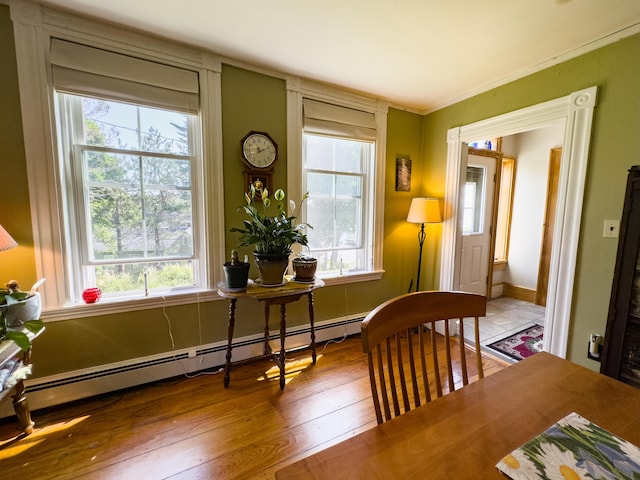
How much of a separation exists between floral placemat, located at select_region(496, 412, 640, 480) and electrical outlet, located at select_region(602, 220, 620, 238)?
1.59 metres

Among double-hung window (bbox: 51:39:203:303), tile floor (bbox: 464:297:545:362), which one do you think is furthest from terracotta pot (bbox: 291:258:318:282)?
tile floor (bbox: 464:297:545:362)

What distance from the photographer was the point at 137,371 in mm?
1973

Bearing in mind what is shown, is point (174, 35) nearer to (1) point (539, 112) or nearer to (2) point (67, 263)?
(2) point (67, 263)

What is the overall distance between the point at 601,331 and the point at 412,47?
7.31 feet

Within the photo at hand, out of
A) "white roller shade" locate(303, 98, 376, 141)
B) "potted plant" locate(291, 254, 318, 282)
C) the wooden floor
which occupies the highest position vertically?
Answer: "white roller shade" locate(303, 98, 376, 141)

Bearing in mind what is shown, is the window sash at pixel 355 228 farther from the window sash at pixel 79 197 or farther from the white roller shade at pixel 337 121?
the window sash at pixel 79 197

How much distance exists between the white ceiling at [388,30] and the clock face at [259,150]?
553 millimetres

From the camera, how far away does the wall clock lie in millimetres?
2154

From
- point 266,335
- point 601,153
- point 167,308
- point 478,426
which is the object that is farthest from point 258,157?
point 601,153

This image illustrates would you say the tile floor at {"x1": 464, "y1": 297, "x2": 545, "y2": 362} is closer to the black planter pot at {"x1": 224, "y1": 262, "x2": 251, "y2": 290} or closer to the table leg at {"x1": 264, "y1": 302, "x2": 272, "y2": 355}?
the table leg at {"x1": 264, "y1": 302, "x2": 272, "y2": 355}

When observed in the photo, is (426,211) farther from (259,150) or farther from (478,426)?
(478,426)

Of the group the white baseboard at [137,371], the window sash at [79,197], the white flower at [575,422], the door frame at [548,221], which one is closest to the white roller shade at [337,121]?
the window sash at [79,197]

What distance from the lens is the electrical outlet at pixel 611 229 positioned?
67.9 inches

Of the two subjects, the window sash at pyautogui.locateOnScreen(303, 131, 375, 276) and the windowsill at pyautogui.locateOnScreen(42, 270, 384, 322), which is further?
the window sash at pyautogui.locateOnScreen(303, 131, 375, 276)
